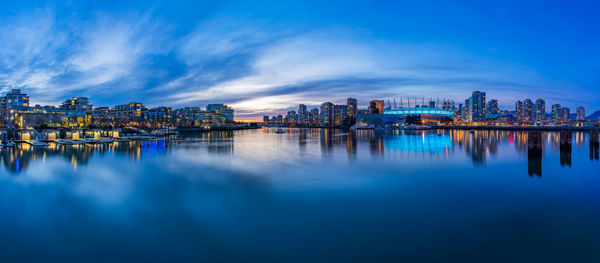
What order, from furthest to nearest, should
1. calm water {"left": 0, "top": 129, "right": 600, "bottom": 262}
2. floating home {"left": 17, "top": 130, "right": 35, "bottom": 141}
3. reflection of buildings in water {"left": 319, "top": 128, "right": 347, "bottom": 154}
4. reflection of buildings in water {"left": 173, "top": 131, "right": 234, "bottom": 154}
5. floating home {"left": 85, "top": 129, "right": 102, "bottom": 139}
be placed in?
floating home {"left": 85, "top": 129, "right": 102, "bottom": 139} < floating home {"left": 17, "top": 130, "right": 35, "bottom": 141} < reflection of buildings in water {"left": 173, "top": 131, "right": 234, "bottom": 154} < reflection of buildings in water {"left": 319, "top": 128, "right": 347, "bottom": 154} < calm water {"left": 0, "top": 129, "right": 600, "bottom": 262}

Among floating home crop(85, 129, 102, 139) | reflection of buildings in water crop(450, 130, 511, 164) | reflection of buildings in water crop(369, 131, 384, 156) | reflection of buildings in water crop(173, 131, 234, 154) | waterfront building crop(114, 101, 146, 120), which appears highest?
waterfront building crop(114, 101, 146, 120)

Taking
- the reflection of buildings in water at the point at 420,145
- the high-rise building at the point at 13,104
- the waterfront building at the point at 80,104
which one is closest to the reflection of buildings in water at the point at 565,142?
the reflection of buildings in water at the point at 420,145

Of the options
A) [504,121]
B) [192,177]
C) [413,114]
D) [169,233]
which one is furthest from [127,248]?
[504,121]

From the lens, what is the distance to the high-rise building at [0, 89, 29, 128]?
82.8 metres

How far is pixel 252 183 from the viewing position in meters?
14.2

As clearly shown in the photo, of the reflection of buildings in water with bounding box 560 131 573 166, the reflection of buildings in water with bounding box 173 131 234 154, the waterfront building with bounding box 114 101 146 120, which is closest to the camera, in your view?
the reflection of buildings in water with bounding box 560 131 573 166

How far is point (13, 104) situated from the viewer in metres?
88.6

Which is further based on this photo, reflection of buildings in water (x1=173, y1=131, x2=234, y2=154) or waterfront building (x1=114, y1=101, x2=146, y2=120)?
waterfront building (x1=114, y1=101, x2=146, y2=120)

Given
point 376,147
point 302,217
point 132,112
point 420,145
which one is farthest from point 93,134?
point 132,112

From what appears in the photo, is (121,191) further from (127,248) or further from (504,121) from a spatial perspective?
(504,121)

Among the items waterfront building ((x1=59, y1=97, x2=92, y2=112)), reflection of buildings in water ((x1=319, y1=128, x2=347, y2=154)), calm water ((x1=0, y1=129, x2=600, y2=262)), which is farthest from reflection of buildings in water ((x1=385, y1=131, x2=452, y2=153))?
A: waterfront building ((x1=59, y1=97, x2=92, y2=112))

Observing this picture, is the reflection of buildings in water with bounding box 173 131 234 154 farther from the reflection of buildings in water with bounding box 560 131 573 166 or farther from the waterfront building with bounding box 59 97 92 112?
Result: the waterfront building with bounding box 59 97 92 112

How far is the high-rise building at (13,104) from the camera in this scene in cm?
8281

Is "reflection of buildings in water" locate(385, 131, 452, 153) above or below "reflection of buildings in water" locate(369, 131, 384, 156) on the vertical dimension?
below
